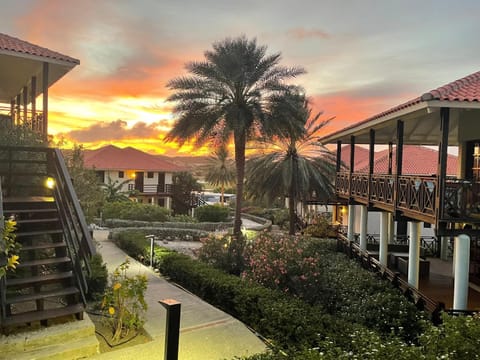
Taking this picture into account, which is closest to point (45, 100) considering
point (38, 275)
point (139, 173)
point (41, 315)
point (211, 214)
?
point (38, 275)

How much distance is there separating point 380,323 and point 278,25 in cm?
1382

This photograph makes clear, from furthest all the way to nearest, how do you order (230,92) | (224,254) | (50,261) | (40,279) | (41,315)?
(230,92), (224,254), (50,261), (40,279), (41,315)

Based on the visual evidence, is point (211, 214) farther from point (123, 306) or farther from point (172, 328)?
point (172, 328)

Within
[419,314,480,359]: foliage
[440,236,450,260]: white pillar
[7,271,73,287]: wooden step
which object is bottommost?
[440,236,450,260]: white pillar

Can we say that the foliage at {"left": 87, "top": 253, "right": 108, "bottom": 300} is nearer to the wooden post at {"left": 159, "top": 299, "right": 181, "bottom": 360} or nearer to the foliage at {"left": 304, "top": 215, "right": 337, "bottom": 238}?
the wooden post at {"left": 159, "top": 299, "right": 181, "bottom": 360}

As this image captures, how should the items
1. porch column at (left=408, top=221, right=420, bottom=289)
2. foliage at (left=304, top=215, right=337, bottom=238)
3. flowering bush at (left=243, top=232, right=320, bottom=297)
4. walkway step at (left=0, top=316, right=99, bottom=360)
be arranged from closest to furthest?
walkway step at (left=0, top=316, right=99, bottom=360)
flowering bush at (left=243, top=232, right=320, bottom=297)
porch column at (left=408, top=221, right=420, bottom=289)
foliage at (left=304, top=215, right=337, bottom=238)

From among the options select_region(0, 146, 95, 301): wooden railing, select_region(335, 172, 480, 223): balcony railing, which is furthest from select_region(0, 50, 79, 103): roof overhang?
select_region(335, 172, 480, 223): balcony railing

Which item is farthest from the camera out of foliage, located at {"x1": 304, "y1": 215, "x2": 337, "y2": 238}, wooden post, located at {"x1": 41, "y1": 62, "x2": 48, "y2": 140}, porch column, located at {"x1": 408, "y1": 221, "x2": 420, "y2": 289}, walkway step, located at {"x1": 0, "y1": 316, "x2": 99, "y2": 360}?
foliage, located at {"x1": 304, "y1": 215, "x2": 337, "y2": 238}

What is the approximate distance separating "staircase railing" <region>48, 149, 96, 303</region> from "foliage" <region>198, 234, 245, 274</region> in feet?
17.2

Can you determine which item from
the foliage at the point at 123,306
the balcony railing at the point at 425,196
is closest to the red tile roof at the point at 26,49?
the foliage at the point at 123,306

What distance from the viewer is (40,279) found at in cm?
623

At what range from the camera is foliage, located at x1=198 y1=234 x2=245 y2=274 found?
12.2 metres

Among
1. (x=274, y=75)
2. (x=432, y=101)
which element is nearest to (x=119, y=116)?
(x=274, y=75)

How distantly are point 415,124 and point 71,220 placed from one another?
1543cm
